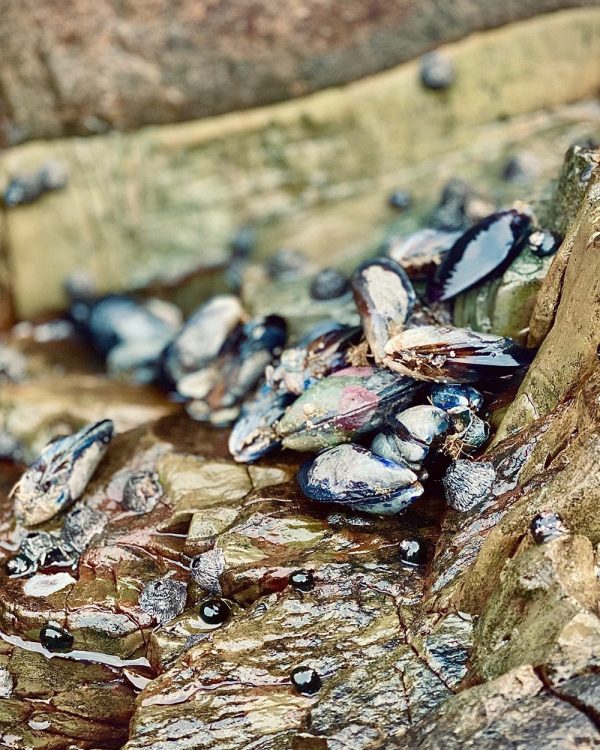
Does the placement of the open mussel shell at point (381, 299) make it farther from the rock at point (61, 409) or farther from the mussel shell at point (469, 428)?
the rock at point (61, 409)

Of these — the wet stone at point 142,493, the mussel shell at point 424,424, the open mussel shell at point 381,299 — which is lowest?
the wet stone at point 142,493

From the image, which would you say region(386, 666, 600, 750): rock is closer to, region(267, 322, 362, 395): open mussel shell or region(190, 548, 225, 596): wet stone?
region(190, 548, 225, 596): wet stone

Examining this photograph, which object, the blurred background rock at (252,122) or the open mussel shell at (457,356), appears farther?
the blurred background rock at (252,122)

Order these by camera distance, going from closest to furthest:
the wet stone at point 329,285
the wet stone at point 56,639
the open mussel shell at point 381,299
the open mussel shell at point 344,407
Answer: the wet stone at point 56,639
the open mussel shell at point 344,407
the open mussel shell at point 381,299
the wet stone at point 329,285

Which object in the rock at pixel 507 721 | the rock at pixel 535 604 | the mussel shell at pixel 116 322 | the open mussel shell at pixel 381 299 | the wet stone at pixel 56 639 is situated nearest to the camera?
the rock at pixel 507 721

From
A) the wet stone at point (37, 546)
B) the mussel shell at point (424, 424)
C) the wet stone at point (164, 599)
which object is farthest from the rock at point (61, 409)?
the mussel shell at point (424, 424)

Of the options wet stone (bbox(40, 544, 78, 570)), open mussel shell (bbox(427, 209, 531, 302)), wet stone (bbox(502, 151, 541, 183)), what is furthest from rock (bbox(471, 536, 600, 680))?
wet stone (bbox(502, 151, 541, 183))

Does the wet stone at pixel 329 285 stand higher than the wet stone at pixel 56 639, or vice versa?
the wet stone at pixel 329 285
